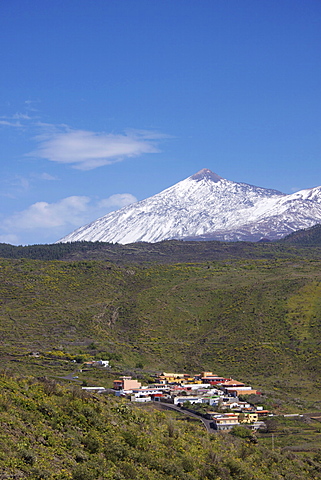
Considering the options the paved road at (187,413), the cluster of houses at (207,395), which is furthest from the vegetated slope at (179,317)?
the paved road at (187,413)

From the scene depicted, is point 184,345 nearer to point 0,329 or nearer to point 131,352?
point 131,352

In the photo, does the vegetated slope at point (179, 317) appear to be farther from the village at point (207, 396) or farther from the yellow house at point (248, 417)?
the yellow house at point (248, 417)

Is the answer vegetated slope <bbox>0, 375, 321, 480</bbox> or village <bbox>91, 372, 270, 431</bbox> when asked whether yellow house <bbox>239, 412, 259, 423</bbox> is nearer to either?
village <bbox>91, 372, 270, 431</bbox>

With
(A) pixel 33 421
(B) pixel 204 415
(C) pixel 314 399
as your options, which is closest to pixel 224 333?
(C) pixel 314 399

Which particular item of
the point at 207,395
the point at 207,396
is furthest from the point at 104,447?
the point at 207,395

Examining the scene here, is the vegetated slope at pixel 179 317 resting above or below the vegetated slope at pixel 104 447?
above

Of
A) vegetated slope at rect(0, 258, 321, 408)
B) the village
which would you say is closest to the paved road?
the village

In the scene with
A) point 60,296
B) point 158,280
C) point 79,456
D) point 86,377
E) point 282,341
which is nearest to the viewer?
point 79,456
